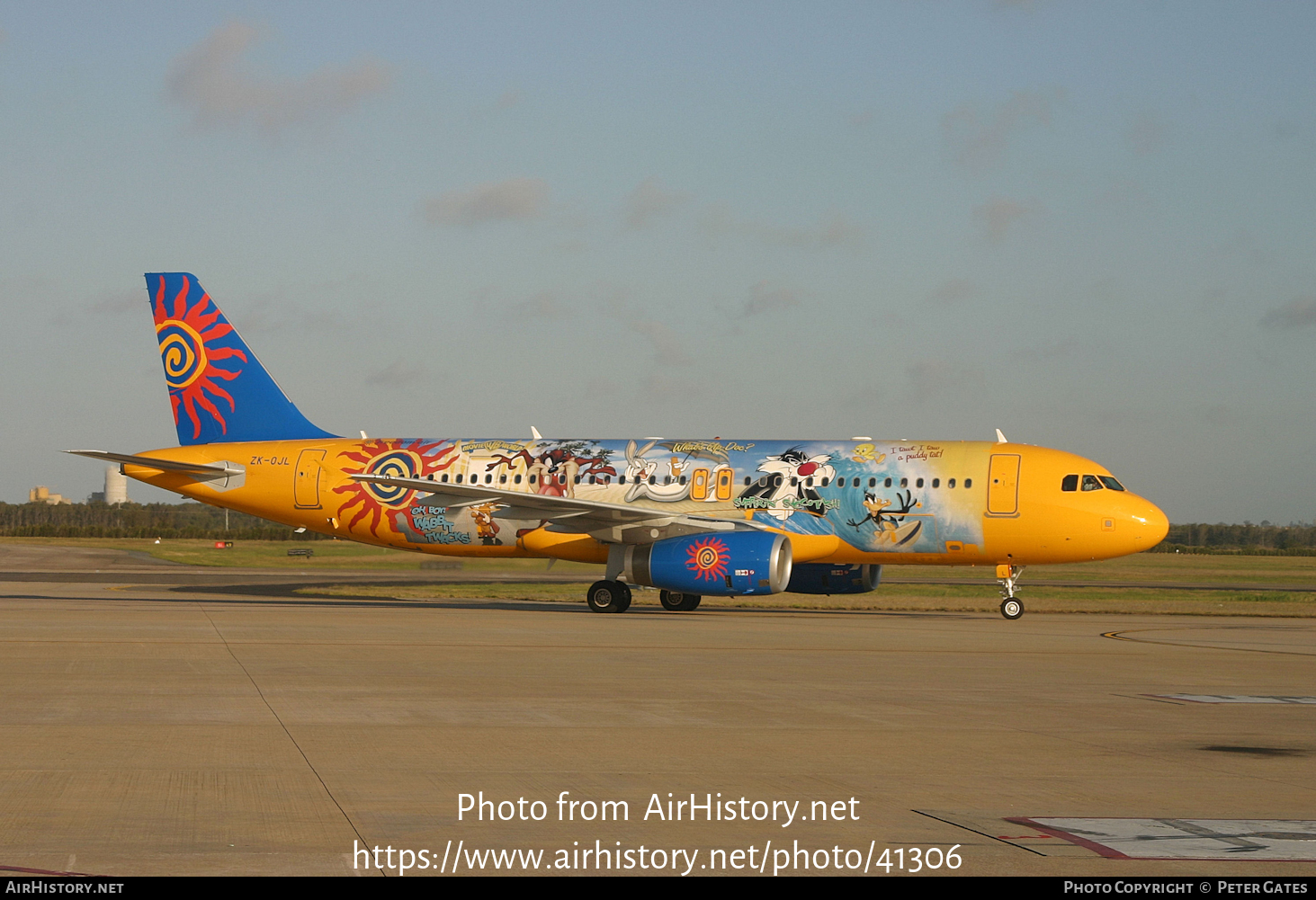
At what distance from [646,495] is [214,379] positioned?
39.9ft

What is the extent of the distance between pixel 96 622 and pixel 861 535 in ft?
50.9

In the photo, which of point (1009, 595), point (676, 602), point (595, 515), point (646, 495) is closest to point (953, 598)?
point (1009, 595)

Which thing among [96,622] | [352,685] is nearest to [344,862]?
[352,685]

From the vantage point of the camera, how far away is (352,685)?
47.4ft

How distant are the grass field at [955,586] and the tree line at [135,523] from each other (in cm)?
1830

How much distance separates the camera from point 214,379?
110ft

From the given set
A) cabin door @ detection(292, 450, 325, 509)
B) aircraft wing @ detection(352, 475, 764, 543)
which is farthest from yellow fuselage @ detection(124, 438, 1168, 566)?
aircraft wing @ detection(352, 475, 764, 543)

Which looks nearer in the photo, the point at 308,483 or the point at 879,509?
the point at 879,509

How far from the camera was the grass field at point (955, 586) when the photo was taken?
1375 inches

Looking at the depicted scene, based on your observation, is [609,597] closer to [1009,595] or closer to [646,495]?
[646,495]

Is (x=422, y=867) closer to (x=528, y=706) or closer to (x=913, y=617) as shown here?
(x=528, y=706)

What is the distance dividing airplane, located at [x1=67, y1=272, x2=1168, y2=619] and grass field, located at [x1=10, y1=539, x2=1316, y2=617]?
4115mm

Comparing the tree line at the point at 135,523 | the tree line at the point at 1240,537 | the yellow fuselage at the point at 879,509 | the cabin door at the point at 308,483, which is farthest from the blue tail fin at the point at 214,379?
the tree line at the point at 1240,537

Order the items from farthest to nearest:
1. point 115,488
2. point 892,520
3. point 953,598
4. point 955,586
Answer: point 115,488, point 955,586, point 953,598, point 892,520
